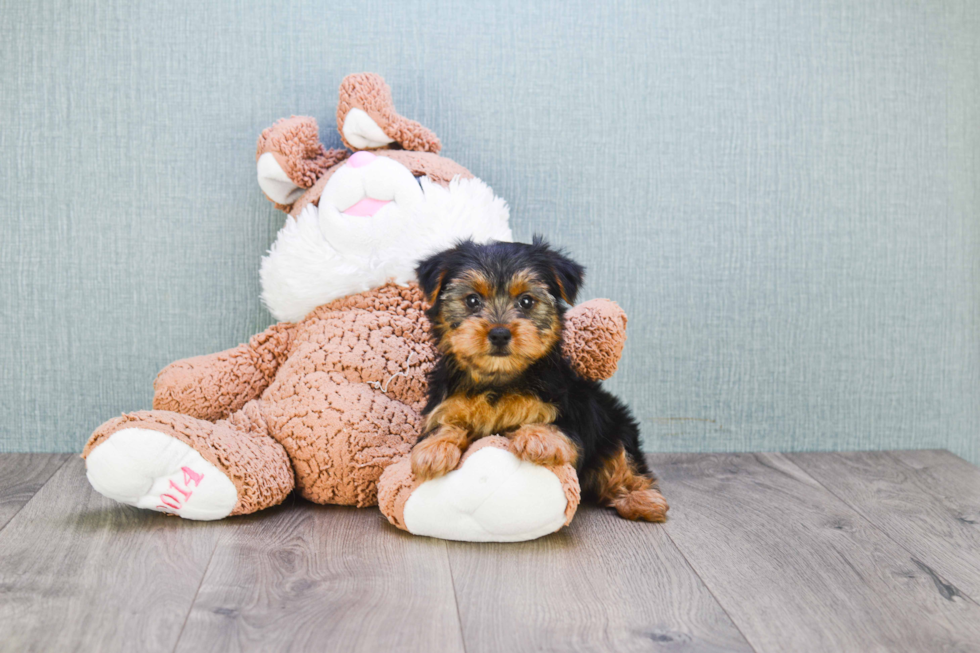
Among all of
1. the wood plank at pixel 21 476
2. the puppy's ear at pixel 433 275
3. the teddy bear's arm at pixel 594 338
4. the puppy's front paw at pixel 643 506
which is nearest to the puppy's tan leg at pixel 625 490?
the puppy's front paw at pixel 643 506

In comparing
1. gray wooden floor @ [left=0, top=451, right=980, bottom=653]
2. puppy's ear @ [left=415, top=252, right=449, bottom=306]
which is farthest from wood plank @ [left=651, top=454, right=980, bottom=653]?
puppy's ear @ [left=415, top=252, right=449, bottom=306]

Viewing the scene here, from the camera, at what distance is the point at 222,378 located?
7.41 feet

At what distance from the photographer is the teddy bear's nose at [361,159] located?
2234mm

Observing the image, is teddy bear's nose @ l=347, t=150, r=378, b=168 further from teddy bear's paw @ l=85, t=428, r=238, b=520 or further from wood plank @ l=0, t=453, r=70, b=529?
wood plank @ l=0, t=453, r=70, b=529

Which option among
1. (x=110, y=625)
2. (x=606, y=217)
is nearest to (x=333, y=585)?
(x=110, y=625)

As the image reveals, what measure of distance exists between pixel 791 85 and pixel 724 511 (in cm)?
148

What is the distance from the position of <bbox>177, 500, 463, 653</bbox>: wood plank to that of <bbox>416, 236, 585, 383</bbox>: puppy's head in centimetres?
47

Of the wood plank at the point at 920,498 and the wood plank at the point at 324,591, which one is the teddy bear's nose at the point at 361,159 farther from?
the wood plank at the point at 920,498

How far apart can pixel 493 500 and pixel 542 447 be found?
165mm

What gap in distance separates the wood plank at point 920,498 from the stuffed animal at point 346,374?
0.85 m

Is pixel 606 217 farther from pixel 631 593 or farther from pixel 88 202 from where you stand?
pixel 88 202

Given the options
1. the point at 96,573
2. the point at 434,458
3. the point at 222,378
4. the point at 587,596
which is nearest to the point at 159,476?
the point at 96,573

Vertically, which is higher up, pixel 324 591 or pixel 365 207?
pixel 365 207

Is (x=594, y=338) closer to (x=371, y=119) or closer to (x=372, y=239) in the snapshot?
(x=372, y=239)
